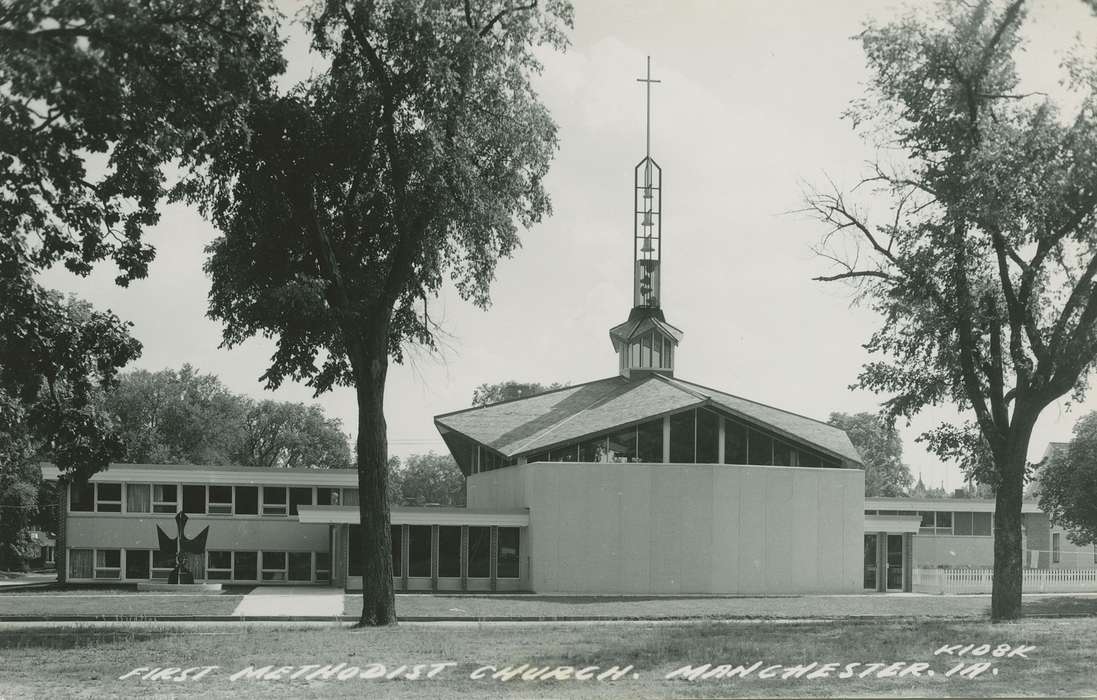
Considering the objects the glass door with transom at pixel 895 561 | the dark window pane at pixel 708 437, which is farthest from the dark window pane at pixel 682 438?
the glass door with transom at pixel 895 561

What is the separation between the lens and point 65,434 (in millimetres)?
20719

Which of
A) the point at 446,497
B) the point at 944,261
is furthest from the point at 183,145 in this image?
the point at 446,497

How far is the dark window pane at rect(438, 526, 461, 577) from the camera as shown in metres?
41.5

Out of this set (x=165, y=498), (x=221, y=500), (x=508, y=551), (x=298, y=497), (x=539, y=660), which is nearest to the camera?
(x=539, y=660)

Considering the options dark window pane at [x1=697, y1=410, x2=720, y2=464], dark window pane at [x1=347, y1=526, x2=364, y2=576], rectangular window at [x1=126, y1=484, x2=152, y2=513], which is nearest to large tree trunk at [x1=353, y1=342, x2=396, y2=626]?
dark window pane at [x1=347, y1=526, x2=364, y2=576]

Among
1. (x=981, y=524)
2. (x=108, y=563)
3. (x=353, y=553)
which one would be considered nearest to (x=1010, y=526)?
(x=353, y=553)

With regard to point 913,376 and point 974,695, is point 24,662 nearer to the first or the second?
point 974,695

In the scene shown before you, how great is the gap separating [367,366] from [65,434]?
530 centimetres

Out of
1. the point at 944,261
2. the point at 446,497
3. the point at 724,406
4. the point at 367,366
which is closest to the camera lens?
the point at 367,366

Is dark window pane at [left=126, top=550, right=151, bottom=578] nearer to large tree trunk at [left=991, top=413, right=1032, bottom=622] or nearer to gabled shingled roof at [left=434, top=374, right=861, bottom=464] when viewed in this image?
gabled shingled roof at [left=434, top=374, right=861, bottom=464]

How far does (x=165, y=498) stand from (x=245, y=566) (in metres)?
3.88

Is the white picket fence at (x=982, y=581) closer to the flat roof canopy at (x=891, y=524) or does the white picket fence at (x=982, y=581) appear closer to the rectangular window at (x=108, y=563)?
the flat roof canopy at (x=891, y=524)

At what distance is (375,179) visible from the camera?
23.3m

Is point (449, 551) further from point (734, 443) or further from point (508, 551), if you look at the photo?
point (734, 443)
